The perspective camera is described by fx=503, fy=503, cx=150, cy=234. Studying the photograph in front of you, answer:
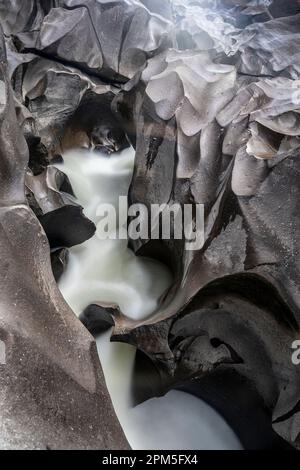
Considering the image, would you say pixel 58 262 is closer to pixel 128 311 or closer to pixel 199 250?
pixel 128 311

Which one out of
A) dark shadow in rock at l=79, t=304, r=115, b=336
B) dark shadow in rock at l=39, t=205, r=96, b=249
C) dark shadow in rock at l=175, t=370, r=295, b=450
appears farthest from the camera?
dark shadow in rock at l=39, t=205, r=96, b=249

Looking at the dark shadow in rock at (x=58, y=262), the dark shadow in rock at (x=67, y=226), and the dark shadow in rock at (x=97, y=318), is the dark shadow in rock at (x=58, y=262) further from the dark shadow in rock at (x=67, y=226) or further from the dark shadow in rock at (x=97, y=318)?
the dark shadow in rock at (x=97, y=318)

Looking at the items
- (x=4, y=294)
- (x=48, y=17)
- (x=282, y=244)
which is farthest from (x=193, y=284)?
(x=48, y=17)

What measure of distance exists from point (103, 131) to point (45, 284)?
2594 millimetres

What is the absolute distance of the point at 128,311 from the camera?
112 inches

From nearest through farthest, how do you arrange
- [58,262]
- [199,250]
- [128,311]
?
[199,250] < [128,311] < [58,262]

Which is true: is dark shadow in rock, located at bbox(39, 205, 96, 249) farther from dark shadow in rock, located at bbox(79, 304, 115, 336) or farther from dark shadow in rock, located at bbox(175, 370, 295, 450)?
dark shadow in rock, located at bbox(175, 370, 295, 450)

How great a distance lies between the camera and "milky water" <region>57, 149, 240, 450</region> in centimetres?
255

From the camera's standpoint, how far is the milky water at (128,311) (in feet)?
8.36

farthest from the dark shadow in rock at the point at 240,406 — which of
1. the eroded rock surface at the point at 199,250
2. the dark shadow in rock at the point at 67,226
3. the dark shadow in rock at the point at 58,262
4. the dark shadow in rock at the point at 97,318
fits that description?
the dark shadow in rock at the point at 67,226

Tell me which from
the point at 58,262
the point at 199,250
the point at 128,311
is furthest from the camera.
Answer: the point at 58,262

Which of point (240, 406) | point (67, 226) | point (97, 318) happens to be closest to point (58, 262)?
→ point (67, 226)

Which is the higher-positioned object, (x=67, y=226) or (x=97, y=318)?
(x=67, y=226)

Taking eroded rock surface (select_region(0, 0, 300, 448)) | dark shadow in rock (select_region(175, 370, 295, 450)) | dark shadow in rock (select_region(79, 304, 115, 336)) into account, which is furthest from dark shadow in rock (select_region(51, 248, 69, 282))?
dark shadow in rock (select_region(175, 370, 295, 450))
